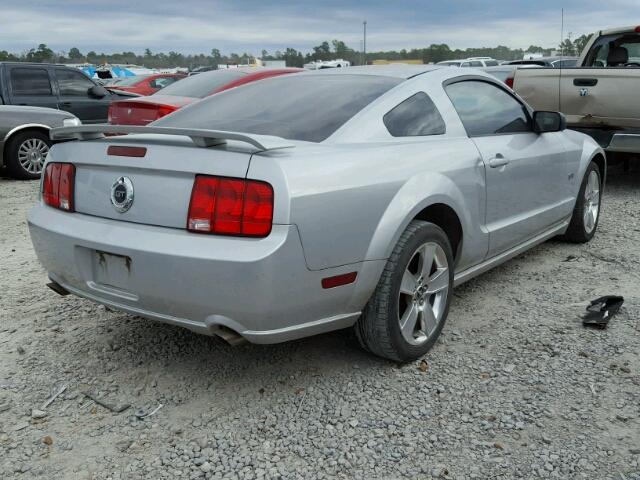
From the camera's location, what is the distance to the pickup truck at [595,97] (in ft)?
22.7

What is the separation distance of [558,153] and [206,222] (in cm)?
298

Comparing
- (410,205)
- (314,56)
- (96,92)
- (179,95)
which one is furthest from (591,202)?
(314,56)

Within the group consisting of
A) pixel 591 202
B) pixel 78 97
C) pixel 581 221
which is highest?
pixel 78 97

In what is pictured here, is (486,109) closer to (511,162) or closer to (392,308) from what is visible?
(511,162)

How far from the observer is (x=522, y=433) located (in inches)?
105

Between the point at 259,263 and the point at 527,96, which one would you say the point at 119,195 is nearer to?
the point at 259,263

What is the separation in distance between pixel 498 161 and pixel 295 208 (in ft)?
5.69

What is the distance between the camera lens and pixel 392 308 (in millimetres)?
3027

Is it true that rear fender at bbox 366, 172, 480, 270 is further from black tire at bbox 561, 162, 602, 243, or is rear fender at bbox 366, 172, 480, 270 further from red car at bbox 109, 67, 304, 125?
red car at bbox 109, 67, 304, 125

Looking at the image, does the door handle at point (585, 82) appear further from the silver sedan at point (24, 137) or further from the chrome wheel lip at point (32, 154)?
the chrome wheel lip at point (32, 154)

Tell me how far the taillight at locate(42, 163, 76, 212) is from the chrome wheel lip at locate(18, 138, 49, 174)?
613cm

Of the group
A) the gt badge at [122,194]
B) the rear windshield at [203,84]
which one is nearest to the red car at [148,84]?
the rear windshield at [203,84]

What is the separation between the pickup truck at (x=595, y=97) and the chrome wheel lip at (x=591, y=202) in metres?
1.95

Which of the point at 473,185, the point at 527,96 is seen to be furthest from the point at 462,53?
the point at 473,185
